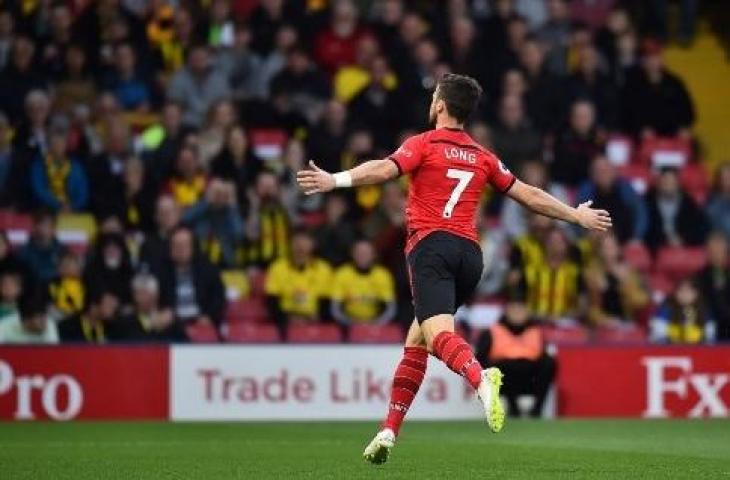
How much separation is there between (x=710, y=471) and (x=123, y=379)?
7495mm

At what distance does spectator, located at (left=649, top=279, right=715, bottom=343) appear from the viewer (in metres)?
18.1

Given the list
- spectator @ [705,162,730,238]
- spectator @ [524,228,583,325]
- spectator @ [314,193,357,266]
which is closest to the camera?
spectator @ [524,228,583,325]

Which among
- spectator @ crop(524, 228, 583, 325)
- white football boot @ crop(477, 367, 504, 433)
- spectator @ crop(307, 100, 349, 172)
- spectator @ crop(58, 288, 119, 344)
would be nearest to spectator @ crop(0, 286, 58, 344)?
spectator @ crop(58, 288, 119, 344)

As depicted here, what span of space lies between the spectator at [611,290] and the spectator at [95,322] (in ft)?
→ 15.8

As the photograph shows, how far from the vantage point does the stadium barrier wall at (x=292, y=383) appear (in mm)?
16047

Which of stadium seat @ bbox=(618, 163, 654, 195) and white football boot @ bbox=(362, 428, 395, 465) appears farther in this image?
stadium seat @ bbox=(618, 163, 654, 195)

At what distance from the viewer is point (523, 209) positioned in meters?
19.3

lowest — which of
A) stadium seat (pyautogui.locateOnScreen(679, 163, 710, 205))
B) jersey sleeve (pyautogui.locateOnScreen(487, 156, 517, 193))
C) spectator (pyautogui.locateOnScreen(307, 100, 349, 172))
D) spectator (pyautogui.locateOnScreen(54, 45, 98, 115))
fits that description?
jersey sleeve (pyautogui.locateOnScreen(487, 156, 517, 193))

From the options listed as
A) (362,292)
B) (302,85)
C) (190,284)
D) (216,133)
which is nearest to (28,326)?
(190,284)

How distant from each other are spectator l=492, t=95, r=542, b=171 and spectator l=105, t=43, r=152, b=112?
3.89 m

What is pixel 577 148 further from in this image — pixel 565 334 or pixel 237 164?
pixel 237 164

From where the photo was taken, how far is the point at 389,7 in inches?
825

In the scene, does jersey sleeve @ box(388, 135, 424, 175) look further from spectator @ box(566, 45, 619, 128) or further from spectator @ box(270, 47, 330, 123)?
spectator @ box(566, 45, 619, 128)

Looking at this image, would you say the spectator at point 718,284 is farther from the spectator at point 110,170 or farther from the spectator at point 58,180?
the spectator at point 58,180
